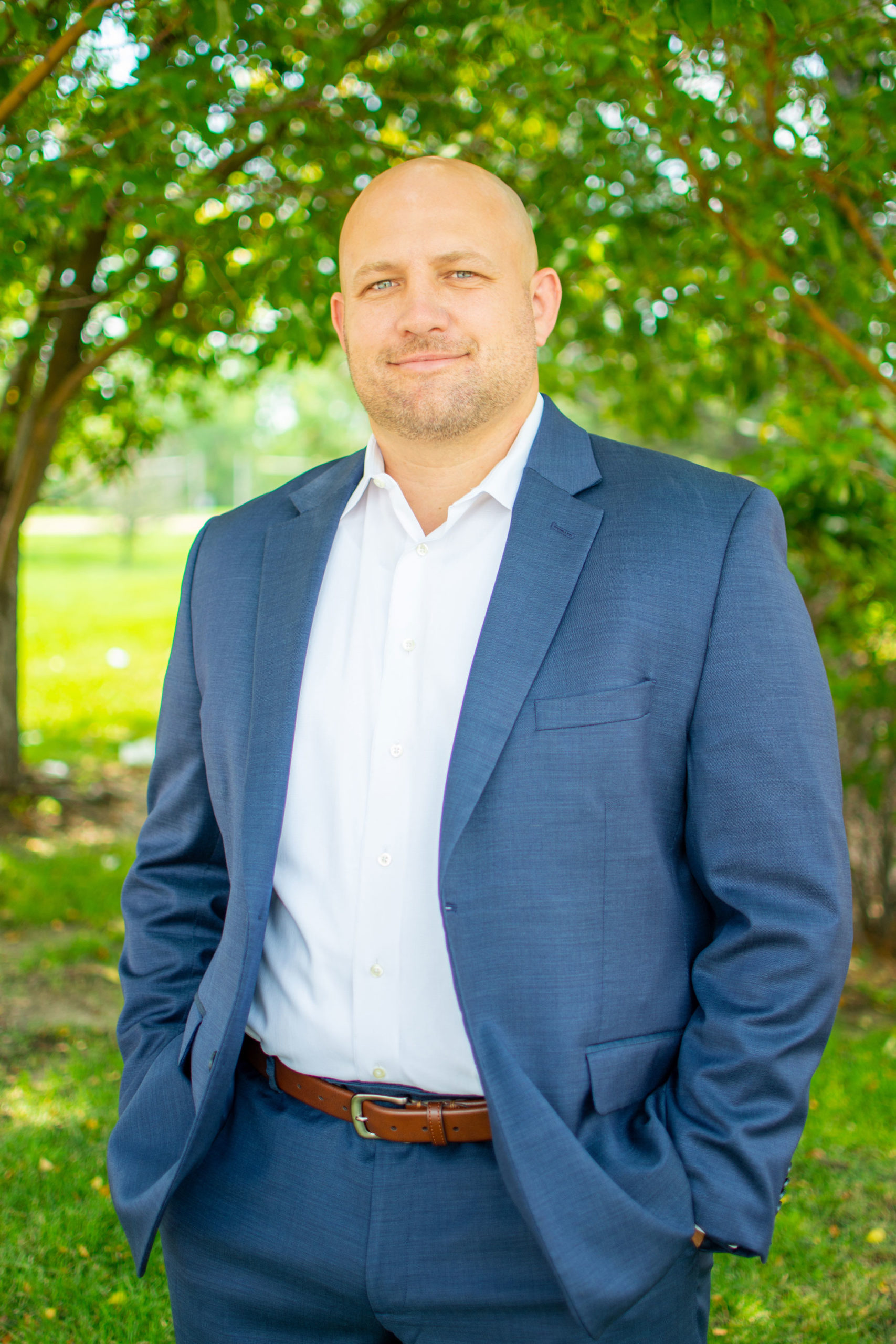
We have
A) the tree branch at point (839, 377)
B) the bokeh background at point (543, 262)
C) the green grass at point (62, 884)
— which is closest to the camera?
the bokeh background at point (543, 262)

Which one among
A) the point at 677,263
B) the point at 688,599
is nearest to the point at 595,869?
the point at 688,599

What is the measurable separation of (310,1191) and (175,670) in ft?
3.56

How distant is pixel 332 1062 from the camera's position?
1.99 metres

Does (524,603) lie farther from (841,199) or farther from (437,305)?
(841,199)

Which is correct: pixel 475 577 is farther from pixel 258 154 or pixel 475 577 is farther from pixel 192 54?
pixel 258 154

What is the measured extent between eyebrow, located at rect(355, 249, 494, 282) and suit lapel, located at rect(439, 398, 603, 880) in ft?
1.23

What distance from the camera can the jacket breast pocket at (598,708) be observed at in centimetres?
186

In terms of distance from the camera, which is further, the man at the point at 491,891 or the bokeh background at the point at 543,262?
the bokeh background at the point at 543,262

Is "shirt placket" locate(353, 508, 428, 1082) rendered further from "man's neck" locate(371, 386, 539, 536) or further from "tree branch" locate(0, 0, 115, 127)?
"tree branch" locate(0, 0, 115, 127)

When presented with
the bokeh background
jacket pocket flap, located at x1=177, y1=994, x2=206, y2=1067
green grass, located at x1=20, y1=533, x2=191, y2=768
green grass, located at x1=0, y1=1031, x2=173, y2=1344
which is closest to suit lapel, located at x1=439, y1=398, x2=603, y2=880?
jacket pocket flap, located at x1=177, y1=994, x2=206, y2=1067

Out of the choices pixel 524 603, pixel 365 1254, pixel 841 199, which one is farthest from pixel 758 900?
pixel 841 199

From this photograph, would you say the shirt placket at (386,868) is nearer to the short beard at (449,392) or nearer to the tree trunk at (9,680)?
the short beard at (449,392)

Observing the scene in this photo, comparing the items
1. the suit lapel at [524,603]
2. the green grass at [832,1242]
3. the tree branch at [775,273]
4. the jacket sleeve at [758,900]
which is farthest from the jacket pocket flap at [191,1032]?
the tree branch at [775,273]

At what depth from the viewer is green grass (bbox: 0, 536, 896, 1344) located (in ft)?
9.97
